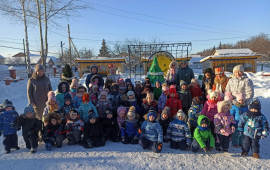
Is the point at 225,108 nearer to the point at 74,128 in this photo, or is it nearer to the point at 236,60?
the point at 74,128

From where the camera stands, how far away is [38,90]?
4051 mm

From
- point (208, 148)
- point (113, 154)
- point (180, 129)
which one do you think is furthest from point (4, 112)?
point (208, 148)

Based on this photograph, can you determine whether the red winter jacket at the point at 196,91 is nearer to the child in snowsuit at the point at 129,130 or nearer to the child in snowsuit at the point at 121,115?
the child in snowsuit at the point at 129,130

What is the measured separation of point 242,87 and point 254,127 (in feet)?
3.39

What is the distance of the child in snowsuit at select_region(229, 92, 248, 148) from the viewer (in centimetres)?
325

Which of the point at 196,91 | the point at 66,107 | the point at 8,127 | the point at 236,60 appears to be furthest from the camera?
the point at 236,60

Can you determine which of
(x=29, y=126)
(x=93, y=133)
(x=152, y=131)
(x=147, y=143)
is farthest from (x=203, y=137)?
(x=29, y=126)

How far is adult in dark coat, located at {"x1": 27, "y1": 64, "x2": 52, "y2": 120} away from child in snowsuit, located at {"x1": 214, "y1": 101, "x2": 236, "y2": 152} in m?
4.01

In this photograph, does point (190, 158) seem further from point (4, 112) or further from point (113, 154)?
point (4, 112)

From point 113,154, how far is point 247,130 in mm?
2503

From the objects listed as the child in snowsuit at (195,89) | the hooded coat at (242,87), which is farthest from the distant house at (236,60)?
the hooded coat at (242,87)

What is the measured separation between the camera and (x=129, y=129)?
3.74m

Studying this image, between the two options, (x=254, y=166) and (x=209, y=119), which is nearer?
(x=254, y=166)

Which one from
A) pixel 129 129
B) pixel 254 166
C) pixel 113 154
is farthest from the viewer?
pixel 129 129
